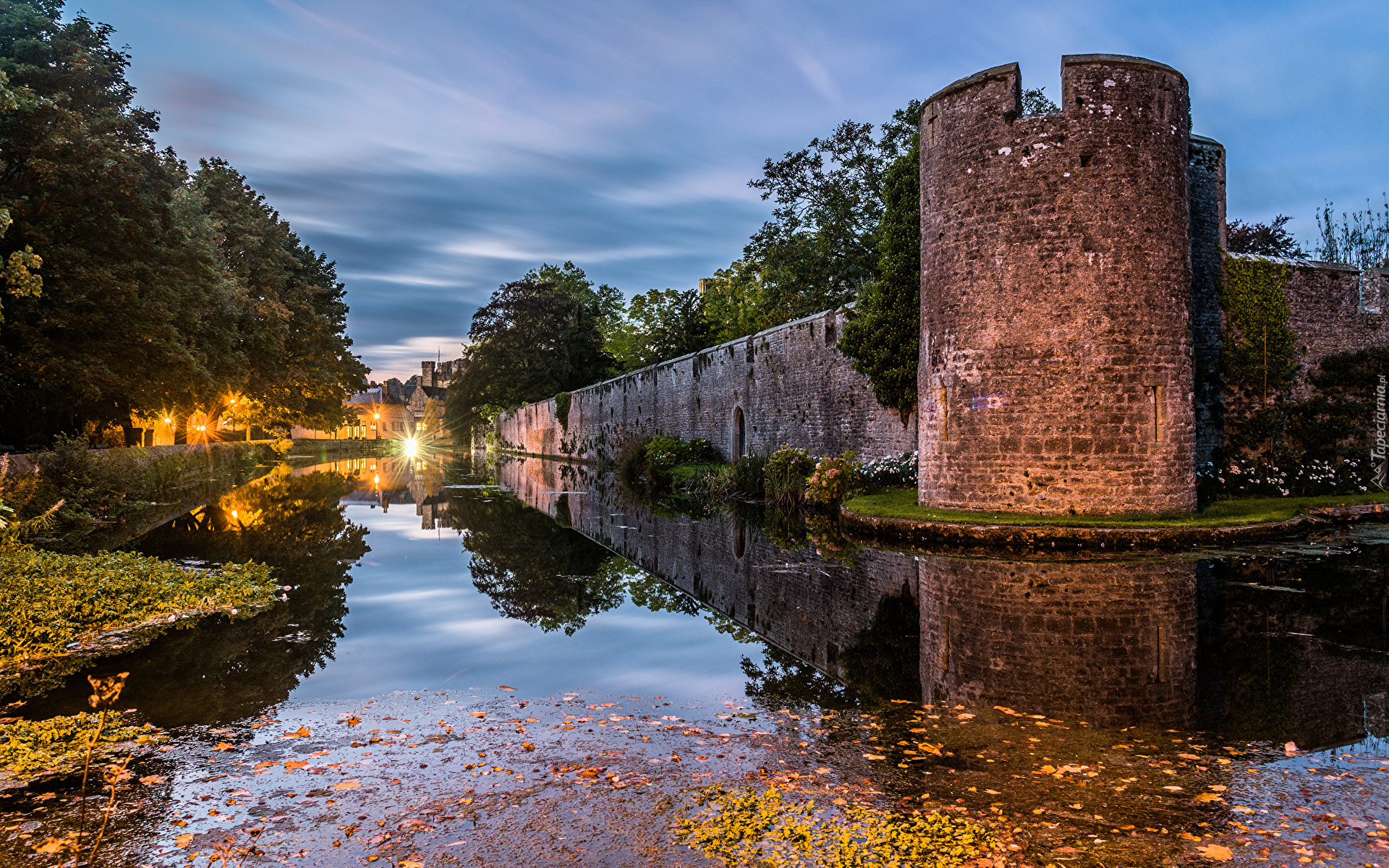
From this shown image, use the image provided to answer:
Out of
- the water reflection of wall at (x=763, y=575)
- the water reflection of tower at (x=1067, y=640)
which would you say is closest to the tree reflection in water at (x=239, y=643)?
the water reflection of wall at (x=763, y=575)

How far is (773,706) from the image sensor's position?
498 cm

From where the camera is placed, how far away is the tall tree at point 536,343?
52375 millimetres

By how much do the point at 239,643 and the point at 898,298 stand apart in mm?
13475

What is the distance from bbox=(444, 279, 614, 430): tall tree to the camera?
5238 cm

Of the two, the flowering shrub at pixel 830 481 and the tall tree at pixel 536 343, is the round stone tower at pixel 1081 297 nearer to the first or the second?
the flowering shrub at pixel 830 481

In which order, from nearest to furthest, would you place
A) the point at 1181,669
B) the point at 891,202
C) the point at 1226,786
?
1. the point at 1226,786
2. the point at 1181,669
3. the point at 891,202

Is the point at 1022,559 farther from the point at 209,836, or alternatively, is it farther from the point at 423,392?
the point at 423,392

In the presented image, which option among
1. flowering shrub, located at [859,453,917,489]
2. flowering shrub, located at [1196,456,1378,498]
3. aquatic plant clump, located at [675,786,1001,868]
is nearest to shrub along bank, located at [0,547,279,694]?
aquatic plant clump, located at [675,786,1001,868]

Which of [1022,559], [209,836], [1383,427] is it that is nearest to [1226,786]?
[209,836]

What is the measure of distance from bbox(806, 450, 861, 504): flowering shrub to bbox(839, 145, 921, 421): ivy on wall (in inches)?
75.2

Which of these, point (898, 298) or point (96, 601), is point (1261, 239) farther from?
point (96, 601)

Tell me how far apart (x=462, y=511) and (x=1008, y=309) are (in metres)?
10.9

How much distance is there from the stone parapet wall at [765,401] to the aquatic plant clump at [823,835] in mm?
14334

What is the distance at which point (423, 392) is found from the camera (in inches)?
4830
